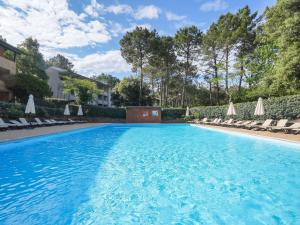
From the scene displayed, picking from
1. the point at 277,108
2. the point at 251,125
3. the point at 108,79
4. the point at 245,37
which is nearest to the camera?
the point at 277,108

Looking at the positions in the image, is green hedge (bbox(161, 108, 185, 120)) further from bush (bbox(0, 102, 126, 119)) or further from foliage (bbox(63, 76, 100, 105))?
foliage (bbox(63, 76, 100, 105))

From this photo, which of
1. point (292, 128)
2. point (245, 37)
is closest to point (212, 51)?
point (245, 37)

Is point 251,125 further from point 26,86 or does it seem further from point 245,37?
point 26,86

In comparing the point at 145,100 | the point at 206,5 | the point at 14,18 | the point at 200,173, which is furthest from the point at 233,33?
the point at 200,173

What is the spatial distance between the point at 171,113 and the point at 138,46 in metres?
11.5

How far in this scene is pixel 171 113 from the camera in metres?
31.3

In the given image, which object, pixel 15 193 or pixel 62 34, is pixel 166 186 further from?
pixel 62 34

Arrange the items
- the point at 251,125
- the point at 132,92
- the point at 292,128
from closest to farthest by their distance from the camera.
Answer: the point at 292,128 → the point at 251,125 → the point at 132,92

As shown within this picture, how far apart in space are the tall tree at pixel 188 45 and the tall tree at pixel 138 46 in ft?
13.2

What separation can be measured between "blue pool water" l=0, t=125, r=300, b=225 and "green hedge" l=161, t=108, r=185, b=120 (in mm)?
24357

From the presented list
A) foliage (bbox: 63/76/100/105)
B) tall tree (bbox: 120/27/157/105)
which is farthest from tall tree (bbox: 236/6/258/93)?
foliage (bbox: 63/76/100/105)

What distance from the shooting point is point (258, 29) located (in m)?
25.9

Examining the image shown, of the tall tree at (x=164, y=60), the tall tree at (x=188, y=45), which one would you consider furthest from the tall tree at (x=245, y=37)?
the tall tree at (x=164, y=60)

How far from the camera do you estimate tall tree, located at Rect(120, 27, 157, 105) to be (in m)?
31.6
